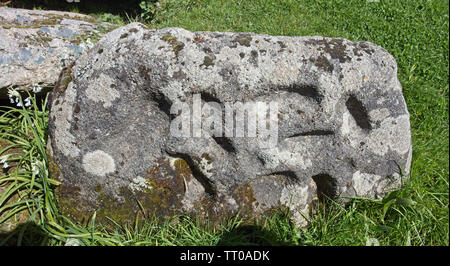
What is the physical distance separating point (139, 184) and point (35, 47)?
166 cm

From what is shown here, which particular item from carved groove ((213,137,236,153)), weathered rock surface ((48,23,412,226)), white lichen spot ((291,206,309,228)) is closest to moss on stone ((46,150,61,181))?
weathered rock surface ((48,23,412,226))

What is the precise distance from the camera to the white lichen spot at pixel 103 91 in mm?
2346

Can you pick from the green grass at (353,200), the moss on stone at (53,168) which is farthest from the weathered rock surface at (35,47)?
the moss on stone at (53,168)

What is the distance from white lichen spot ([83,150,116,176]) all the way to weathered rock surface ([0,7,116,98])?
1.14m

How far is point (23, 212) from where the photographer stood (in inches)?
105

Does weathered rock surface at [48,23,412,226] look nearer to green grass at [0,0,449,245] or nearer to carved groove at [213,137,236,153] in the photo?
carved groove at [213,137,236,153]

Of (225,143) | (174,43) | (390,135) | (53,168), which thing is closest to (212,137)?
(225,143)

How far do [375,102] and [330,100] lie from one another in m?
0.34

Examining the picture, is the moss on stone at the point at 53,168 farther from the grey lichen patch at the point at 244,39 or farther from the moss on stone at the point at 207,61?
the grey lichen patch at the point at 244,39

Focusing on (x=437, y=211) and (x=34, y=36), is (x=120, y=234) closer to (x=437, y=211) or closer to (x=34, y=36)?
(x=34, y=36)

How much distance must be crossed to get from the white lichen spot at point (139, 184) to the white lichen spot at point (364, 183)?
144 centimetres

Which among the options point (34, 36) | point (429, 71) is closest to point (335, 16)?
point (429, 71)

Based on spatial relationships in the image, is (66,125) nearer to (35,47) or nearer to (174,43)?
(174,43)

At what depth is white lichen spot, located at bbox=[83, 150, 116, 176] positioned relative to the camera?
7.99ft
